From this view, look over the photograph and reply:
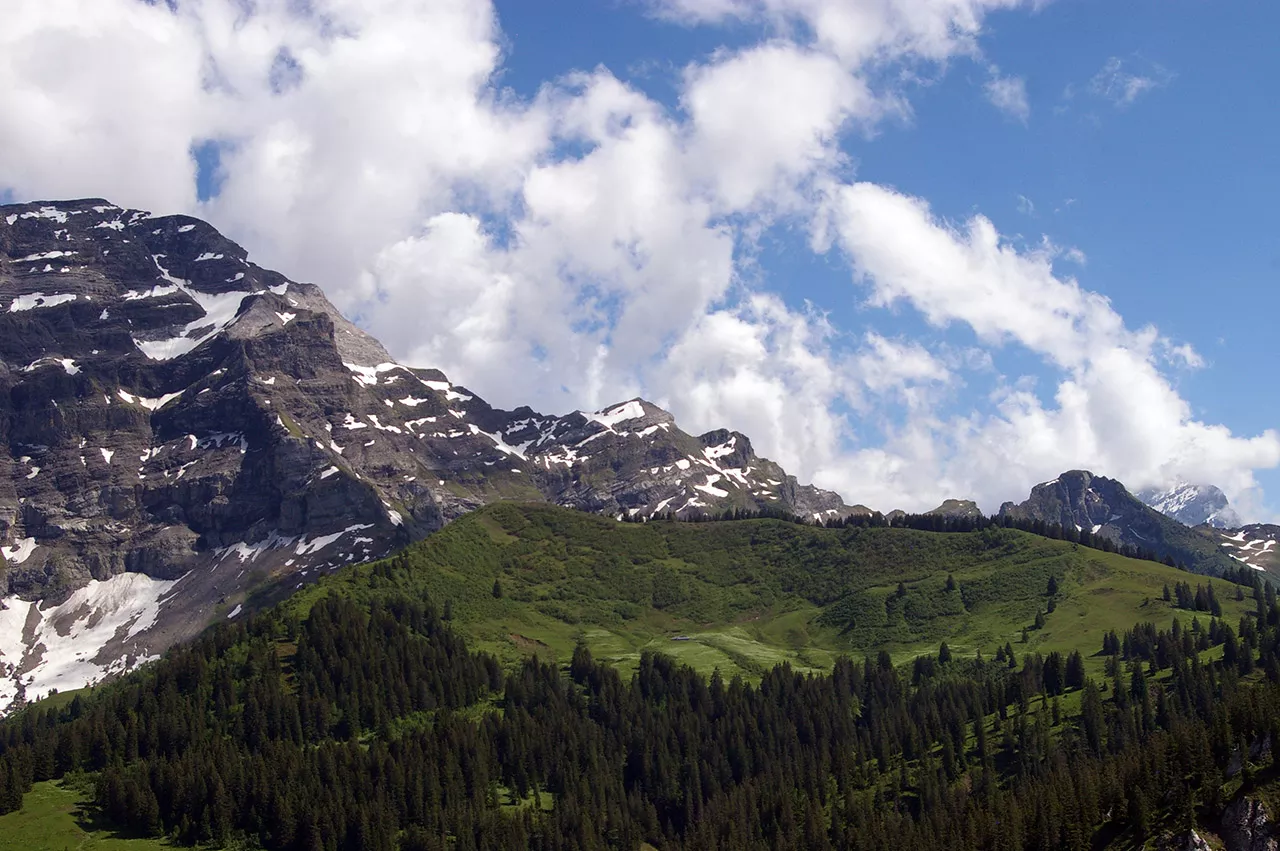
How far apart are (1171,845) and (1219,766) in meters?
19.7

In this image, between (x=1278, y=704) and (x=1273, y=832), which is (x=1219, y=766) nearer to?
(x=1278, y=704)

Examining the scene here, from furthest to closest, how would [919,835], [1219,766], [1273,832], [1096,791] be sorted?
[919,835] → [1096,791] → [1219,766] → [1273,832]

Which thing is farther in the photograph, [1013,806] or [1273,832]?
[1013,806]

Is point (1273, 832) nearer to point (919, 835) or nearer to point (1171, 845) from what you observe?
point (1171, 845)

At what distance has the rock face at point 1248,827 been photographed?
138 m

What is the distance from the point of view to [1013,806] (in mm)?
182125

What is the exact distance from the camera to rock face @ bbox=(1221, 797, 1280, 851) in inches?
5428

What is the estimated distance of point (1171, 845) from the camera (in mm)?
144750

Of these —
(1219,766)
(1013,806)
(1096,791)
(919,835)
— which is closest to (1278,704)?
(1219,766)

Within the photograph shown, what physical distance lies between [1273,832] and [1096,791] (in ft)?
122

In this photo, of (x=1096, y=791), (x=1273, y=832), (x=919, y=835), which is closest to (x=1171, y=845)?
(x=1273, y=832)

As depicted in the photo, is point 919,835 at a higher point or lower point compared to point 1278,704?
→ lower

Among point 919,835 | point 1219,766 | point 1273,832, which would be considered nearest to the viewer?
point 1273,832

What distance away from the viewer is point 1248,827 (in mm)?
140000
